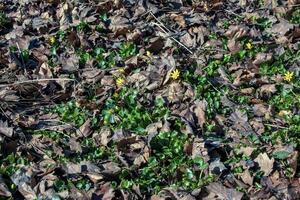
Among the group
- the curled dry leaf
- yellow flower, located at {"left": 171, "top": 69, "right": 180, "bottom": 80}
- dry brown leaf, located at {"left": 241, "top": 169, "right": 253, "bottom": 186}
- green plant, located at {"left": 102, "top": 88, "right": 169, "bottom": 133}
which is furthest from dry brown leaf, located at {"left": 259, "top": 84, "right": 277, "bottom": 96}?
the curled dry leaf

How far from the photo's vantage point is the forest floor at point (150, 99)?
11.5 feet

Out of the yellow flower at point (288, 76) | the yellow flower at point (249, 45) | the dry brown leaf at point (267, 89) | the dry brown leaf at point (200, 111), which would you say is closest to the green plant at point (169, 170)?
the dry brown leaf at point (200, 111)

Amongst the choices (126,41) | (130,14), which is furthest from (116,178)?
(130,14)

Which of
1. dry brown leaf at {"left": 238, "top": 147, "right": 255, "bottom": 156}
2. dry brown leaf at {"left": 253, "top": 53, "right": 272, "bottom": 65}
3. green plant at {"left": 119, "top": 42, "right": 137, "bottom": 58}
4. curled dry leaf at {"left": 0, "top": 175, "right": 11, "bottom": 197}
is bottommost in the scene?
dry brown leaf at {"left": 238, "top": 147, "right": 255, "bottom": 156}

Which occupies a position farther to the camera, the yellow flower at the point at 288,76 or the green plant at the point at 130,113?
the yellow flower at the point at 288,76

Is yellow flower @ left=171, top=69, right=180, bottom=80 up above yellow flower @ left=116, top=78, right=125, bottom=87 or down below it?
above

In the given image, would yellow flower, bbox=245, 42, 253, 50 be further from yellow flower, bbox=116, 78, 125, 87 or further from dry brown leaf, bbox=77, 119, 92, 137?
dry brown leaf, bbox=77, 119, 92, 137

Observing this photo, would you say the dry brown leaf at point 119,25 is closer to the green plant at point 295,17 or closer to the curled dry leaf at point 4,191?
the green plant at point 295,17

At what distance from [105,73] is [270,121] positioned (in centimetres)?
136

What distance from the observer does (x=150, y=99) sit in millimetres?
4156

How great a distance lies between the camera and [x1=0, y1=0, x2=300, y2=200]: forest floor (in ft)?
11.5

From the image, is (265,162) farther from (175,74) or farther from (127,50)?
(127,50)

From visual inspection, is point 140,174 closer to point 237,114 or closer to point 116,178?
point 116,178

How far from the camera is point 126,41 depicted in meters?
4.77
